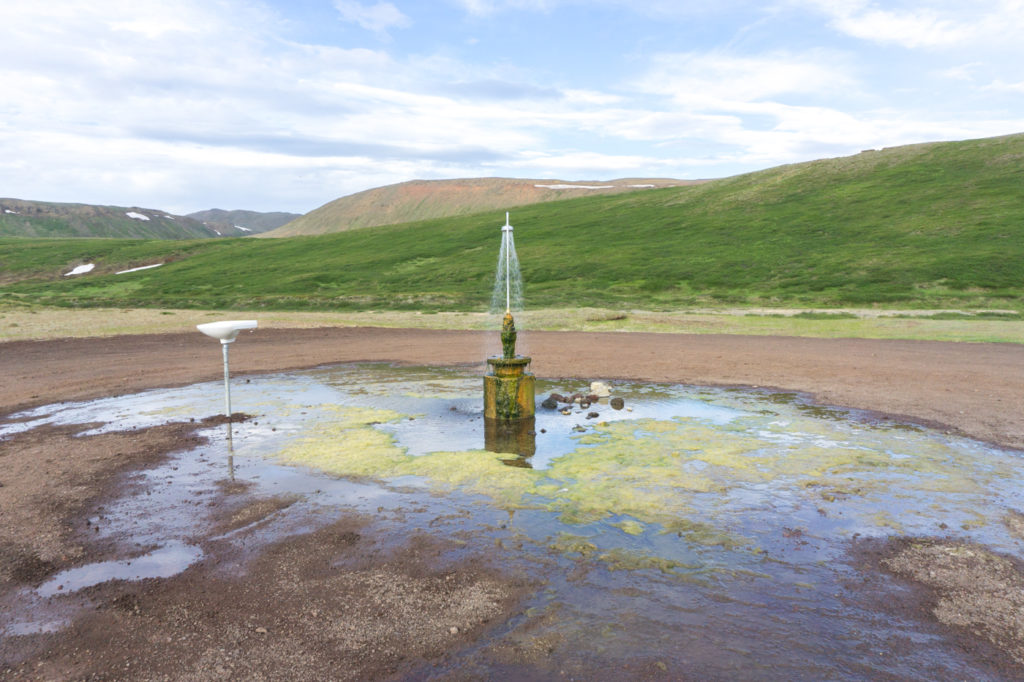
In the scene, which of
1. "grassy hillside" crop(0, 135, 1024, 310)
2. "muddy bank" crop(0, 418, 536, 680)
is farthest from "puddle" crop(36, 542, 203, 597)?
"grassy hillside" crop(0, 135, 1024, 310)

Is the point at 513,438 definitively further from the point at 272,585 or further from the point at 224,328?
the point at 272,585

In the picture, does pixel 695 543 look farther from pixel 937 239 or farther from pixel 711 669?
pixel 937 239

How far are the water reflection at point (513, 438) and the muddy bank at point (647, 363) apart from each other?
711 cm

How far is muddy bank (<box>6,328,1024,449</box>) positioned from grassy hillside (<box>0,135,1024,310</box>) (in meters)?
21.3

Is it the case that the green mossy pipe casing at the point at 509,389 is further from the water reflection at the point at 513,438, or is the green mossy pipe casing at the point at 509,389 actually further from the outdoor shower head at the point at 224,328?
the outdoor shower head at the point at 224,328

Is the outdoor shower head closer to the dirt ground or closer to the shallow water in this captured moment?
the shallow water

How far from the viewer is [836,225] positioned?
252 ft

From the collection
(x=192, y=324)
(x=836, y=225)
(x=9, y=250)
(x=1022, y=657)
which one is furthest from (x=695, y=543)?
(x=9, y=250)

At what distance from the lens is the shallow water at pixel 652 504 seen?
A: 662cm

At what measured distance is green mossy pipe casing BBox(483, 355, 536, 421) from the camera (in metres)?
15.7

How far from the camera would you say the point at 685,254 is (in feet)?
248

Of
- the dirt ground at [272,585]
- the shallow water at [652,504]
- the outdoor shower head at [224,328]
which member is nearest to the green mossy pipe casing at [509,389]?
the shallow water at [652,504]

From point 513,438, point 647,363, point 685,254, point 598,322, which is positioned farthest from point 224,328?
point 685,254

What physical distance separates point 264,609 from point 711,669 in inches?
178
